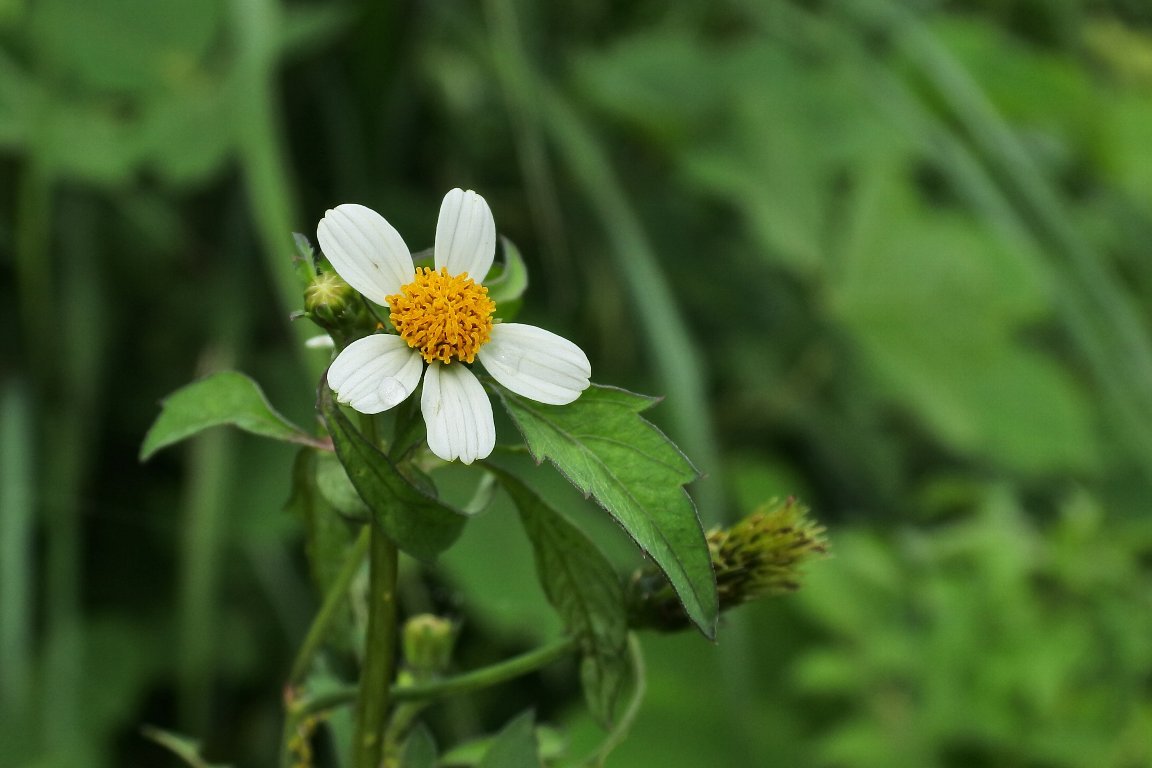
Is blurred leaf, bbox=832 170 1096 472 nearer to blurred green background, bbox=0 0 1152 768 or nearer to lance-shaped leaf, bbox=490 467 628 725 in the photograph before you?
blurred green background, bbox=0 0 1152 768

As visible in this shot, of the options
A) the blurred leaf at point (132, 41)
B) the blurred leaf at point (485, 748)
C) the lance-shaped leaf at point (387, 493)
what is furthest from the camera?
the blurred leaf at point (132, 41)

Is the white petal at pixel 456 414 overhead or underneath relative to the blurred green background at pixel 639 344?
underneath

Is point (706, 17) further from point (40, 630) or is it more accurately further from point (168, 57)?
point (40, 630)

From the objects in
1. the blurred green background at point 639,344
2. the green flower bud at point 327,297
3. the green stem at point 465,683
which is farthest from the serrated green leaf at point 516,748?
the blurred green background at point 639,344

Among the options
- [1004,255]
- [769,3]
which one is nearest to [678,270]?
[769,3]

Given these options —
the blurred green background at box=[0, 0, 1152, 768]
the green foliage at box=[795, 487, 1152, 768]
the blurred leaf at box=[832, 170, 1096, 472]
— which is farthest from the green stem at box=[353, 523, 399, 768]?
the blurred leaf at box=[832, 170, 1096, 472]

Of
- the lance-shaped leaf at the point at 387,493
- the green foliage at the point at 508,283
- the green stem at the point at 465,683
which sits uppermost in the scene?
the green foliage at the point at 508,283

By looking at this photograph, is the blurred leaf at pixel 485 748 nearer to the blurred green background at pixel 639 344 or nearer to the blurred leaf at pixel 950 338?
the blurred green background at pixel 639 344
